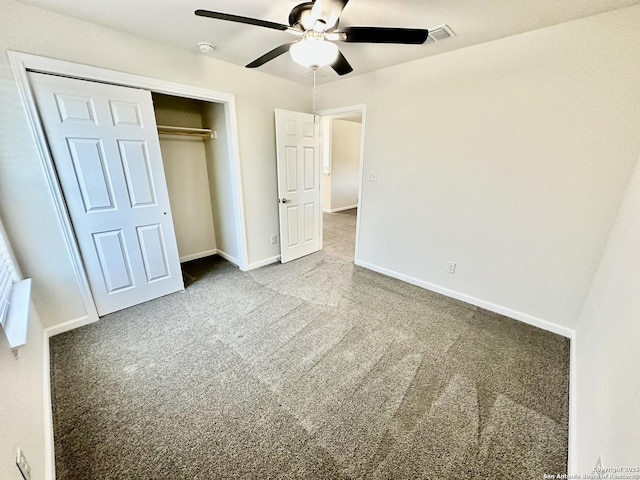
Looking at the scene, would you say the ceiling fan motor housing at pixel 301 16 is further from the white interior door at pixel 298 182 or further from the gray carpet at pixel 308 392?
the gray carpet at pixel 308 392

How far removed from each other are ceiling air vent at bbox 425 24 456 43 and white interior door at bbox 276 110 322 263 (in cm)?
172

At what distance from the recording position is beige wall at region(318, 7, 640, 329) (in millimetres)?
1750

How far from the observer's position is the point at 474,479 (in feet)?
3.88

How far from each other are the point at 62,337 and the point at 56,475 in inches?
51.7

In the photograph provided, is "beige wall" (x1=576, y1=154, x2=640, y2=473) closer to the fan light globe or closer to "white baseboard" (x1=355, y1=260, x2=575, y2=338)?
"white baseboard" (x1=355, y1=260, x2=575, y2=338)

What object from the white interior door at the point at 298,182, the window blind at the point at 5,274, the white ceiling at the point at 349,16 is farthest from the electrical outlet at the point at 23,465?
the white interior door at the point at 298,182

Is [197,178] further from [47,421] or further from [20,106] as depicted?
[47,421]

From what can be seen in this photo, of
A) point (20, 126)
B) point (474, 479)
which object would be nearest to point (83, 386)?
point (20, 126)

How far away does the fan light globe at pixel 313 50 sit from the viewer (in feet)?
4.71

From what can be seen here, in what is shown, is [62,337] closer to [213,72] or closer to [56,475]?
[56,475]

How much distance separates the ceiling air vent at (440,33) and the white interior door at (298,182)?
1.72 meters

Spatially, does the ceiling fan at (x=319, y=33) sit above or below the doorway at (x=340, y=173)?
above

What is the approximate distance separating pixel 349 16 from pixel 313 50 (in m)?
0.64

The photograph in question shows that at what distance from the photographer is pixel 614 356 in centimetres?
113
